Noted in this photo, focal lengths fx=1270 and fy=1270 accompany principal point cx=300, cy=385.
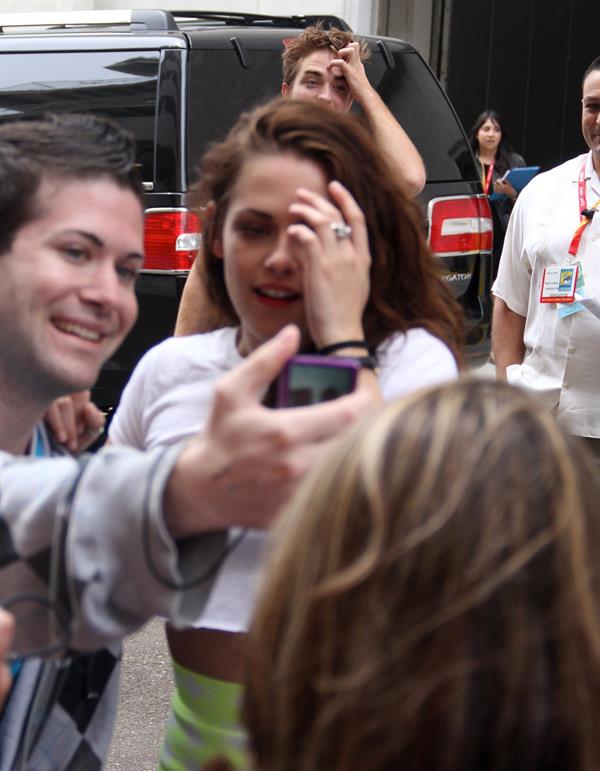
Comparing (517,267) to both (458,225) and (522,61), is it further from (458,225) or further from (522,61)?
(522,61)

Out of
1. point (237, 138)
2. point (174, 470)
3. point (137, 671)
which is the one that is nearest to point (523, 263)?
point (137, 671)

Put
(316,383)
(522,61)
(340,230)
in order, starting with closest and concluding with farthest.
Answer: (316,383)
(340,230)
(522,61)

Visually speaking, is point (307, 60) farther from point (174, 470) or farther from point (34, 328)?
point (174, 470)

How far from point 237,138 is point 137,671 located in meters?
2.84

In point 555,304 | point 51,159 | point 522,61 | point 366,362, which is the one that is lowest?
point 555,304

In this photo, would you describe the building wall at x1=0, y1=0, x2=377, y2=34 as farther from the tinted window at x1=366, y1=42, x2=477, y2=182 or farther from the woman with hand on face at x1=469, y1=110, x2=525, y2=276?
the tinted window at x1=366, y1=42, x2=477, y2=182

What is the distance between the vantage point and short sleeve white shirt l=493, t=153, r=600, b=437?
12.9 ft

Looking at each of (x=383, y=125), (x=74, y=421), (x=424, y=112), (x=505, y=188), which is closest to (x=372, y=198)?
(x=74, y=421)

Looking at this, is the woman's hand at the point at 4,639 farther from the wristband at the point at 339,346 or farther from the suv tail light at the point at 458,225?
the suv tail light at the point at 458,225

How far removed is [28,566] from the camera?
122cm

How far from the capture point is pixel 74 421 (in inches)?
75.4

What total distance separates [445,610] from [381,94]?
5.43 m

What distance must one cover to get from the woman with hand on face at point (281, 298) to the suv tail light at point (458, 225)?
4142mm

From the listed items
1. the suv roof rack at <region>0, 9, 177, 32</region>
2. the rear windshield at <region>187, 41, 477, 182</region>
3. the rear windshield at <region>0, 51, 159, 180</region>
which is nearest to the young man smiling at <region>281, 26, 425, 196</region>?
the rear windshield at <region>187, 41, 477, 182</region>
